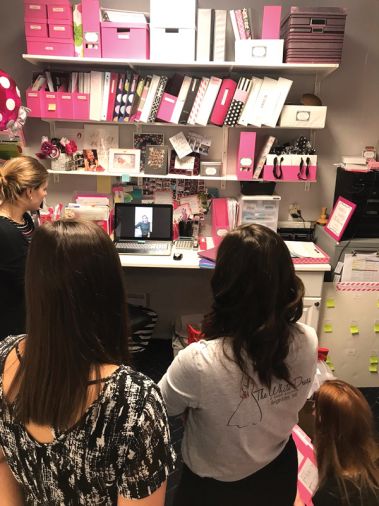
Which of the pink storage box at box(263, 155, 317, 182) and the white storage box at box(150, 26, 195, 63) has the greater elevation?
the white storage box at box(150, 26, 195, 63)

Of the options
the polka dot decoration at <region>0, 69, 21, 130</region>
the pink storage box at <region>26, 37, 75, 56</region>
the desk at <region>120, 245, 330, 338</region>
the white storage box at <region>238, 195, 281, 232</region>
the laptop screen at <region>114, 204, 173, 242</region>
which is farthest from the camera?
the desk at <region>120, 245, 330, 338</region>

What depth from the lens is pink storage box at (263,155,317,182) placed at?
260cm

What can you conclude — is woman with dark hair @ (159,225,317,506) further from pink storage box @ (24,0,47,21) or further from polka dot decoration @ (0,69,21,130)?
pink storage box @ (24,0,47,21)

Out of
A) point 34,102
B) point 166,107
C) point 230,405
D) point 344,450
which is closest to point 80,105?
point 34,102

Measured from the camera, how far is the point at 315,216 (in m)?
2.98

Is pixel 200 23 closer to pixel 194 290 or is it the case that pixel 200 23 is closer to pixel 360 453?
pixel 194 290

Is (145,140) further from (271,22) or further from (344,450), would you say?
(344,450)

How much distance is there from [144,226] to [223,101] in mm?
945

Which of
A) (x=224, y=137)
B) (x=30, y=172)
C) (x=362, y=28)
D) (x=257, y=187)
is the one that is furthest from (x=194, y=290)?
(x=362, y=28)

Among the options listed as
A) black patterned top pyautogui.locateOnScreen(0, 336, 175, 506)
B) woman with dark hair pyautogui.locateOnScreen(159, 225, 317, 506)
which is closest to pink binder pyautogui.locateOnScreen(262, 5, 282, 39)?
woman with dark hair pyautogui.locateOnScreen(159, 225, 317, 506)

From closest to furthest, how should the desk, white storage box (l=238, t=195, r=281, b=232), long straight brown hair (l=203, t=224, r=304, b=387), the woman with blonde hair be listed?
long straight brown hair (l=203, t=224, r=304, b=387) → the woman with blonde hair → white storage box (l=238, t=195, r=281, b=232) → the desk

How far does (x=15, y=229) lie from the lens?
5.97ft

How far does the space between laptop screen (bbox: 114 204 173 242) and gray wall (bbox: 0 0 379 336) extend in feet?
1.18

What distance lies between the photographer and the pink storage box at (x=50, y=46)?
2.45 meters
